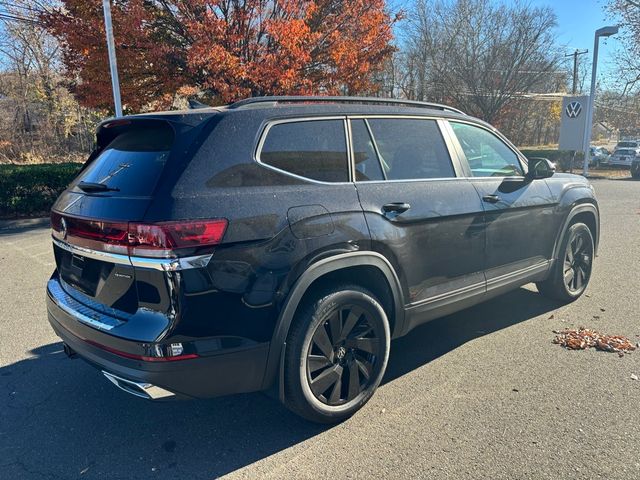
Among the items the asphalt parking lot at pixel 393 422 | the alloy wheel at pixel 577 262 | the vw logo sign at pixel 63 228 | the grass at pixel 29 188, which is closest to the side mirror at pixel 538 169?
the alloy wheel at pixel 577 262

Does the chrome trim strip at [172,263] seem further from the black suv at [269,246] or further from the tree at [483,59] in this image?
the tree at [483,59]

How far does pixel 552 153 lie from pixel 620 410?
1092 inches

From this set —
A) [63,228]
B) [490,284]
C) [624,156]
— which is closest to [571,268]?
[490,284]

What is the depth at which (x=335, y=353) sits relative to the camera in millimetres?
2957

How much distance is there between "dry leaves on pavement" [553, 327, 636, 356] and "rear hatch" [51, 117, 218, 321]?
11.0ft

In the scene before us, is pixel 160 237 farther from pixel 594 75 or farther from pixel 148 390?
pixel 594 75

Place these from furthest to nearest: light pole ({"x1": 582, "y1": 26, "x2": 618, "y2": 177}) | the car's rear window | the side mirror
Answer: light pole ({"x1": 582, "y1": 26, "x2": 618, "y2": 177}), the side mirror, the car's rear window

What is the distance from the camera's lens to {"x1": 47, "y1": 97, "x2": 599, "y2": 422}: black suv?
2.34 meters

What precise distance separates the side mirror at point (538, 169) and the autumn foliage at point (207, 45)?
7756 millimetres

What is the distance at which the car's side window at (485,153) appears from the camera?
3912 mm

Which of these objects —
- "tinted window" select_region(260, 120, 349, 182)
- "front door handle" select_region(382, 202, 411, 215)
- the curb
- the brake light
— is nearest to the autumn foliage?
the curb

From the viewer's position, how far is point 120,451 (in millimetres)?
2711

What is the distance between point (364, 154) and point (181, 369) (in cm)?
177

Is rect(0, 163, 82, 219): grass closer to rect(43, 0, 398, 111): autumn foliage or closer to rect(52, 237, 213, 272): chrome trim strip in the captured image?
rect(43, 0, 398, 111): autumn foliage
